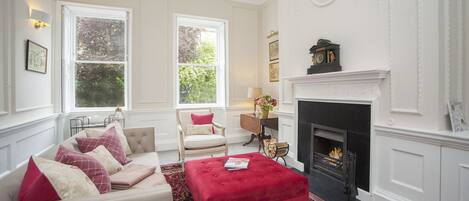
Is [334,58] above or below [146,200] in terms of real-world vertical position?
above

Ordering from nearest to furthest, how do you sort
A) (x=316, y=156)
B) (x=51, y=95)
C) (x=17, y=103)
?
1. (x=17, y=103)
2. (x=316, y=156)
3. (x=51, y=95)

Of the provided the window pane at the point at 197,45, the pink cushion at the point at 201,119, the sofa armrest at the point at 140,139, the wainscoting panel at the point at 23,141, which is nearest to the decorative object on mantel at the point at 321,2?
the pink cushion at the point at 201,119

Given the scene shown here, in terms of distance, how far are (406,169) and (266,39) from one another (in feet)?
12.0

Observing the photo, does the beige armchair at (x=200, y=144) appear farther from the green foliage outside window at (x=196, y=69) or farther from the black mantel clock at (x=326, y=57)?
the black mantel clock at (x=326, y=57)

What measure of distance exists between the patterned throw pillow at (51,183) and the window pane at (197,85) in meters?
3.47

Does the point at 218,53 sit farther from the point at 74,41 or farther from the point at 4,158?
A: the point at 4,158

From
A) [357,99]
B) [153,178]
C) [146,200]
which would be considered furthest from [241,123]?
[146,200]

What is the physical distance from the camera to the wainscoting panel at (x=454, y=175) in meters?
1.62

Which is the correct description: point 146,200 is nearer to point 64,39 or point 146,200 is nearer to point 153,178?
point 153,178

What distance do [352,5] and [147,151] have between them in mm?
2930

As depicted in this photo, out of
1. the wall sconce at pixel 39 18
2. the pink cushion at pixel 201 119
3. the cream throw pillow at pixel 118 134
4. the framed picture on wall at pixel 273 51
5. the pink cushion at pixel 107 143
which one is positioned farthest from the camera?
the framed picture on wall at pixel 273 51

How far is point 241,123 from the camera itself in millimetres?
4883

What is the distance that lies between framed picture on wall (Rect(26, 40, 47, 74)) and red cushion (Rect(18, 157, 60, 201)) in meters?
2.38

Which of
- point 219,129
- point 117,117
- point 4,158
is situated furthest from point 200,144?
A: point 4,158
